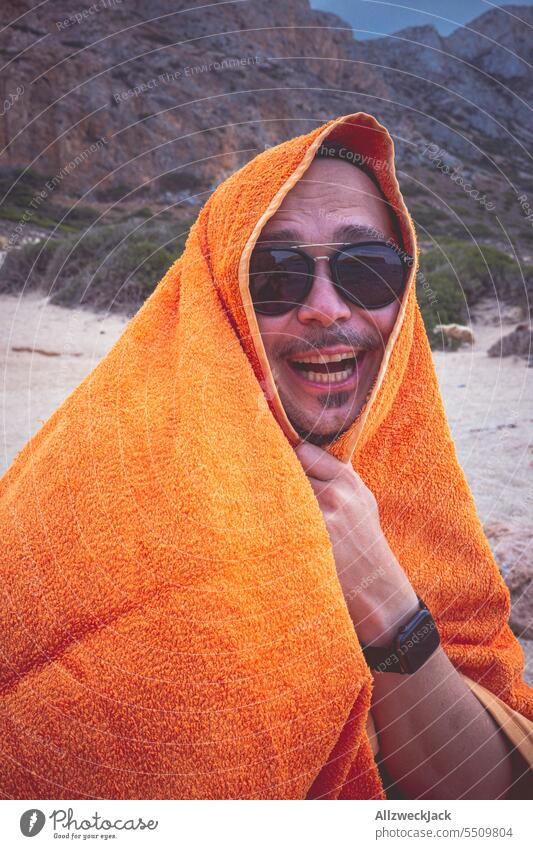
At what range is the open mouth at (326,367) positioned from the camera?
2.89 feet

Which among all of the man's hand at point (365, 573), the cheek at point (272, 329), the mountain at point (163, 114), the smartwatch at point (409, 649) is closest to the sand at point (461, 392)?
the cheek at point (272, 329)

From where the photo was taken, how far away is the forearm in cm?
78

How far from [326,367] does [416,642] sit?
46 cm

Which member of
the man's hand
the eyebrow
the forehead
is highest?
Result: the forehead

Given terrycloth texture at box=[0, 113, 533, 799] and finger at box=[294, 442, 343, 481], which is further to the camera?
finger at box=[294, 442, 343, 481]

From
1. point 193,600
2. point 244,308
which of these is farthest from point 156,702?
point 244,308

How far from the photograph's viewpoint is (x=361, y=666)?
0.69m

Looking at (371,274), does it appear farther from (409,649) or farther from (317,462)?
(409,649)

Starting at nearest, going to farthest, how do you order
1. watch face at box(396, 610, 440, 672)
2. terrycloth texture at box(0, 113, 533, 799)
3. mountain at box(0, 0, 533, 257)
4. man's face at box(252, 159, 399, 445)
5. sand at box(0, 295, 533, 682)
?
terrycloth texture at box(0, 113, 533, 799), watch face at box(396, 610, 440, 672), man's face at box(252, 159, 399, 445), sand at box(0, 295, 533, 682), mountain at box(0, 0, 533, 257)

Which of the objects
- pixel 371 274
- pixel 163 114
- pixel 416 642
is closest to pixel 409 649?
pixel 416 642

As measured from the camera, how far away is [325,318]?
0.85m

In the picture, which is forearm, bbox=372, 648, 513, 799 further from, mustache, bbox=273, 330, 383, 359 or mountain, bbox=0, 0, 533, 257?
mountain, bbox=0, 0, 533, 257

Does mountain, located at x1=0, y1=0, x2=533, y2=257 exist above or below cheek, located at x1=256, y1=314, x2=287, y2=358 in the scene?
above

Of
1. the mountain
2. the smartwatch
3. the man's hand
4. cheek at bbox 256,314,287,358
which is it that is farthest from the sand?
the mountain
